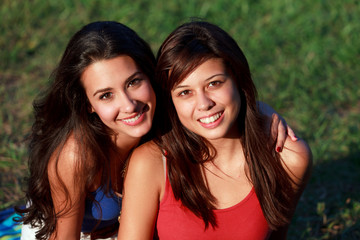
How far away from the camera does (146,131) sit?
272 cm

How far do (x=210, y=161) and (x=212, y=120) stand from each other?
14.9 inches

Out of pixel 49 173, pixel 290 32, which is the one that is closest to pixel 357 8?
pixel 290 32

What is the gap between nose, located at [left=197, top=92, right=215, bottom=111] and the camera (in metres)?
2.42

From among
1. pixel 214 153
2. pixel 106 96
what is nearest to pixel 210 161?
pixel 214 153

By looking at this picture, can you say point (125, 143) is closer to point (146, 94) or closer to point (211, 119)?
point (146, 94)

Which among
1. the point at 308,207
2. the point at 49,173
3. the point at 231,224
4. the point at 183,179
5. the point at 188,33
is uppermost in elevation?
the point at 188,33

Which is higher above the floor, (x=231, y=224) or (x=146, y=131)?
(x=146, y=131)

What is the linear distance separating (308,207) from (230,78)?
6.48ft

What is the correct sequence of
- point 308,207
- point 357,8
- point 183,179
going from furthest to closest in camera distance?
point 357,8 < point 308,207 < point 183,179

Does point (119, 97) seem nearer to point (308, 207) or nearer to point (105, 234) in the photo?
point (105, 234)

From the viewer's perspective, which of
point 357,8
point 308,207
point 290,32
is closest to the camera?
point 308,207

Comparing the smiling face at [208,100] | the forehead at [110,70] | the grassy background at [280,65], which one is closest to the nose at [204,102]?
the smiling face at [208,100]

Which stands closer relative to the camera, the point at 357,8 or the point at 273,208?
the point at 273,208

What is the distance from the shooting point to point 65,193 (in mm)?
2768
